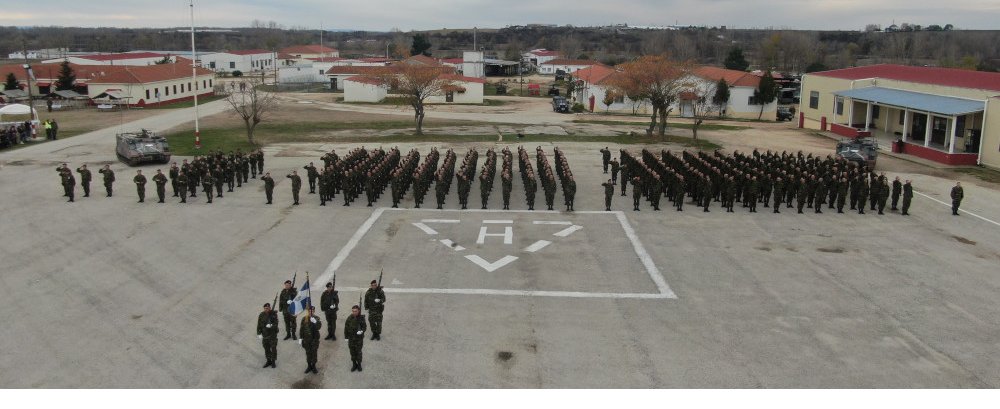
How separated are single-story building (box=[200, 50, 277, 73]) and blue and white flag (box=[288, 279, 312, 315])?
94.2 metres

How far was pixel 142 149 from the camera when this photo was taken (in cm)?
2934

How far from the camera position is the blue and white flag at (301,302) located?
12.0 meters

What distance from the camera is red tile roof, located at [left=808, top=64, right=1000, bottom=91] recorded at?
35.7 meters

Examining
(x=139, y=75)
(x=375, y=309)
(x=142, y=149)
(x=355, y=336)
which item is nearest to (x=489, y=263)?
(x=375, y=309)

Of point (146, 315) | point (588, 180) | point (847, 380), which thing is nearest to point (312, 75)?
point (588, 180)

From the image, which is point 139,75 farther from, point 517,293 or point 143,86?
point 517,293

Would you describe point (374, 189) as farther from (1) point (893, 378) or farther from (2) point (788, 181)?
(1) point (893, 378)

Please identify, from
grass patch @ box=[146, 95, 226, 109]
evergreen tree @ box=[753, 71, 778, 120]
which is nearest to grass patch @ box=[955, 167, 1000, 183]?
evergreen tree @ box=[753, 71, 778, 120]

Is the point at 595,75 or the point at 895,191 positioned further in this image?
the point at 595,75

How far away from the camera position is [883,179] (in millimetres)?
22797

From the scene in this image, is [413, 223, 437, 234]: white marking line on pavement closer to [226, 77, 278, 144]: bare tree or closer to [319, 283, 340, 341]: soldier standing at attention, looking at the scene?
[319, 283, 340, 341]: soldier standing at attention

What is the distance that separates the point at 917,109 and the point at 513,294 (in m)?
27.6

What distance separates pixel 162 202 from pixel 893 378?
19.8 metres

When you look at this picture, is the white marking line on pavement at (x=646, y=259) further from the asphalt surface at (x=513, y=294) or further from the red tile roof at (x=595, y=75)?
the red tile roof at (x=595, y=75)
